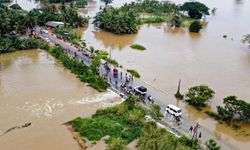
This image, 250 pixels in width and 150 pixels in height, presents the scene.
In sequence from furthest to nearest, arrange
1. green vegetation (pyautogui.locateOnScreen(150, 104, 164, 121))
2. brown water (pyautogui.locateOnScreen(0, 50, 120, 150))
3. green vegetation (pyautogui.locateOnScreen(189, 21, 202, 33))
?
1. green vegetation (pyautogui.locateOnScreen(189, 21, 202, 33))
2. green vegetation (pyautogui.locateOnScreen(150, 104, 164, 121))
3. brown water (pyautogui.locateOnScreen(0, 50, 120, 150))

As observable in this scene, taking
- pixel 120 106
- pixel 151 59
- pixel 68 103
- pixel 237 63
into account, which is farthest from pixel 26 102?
pixel 237 63

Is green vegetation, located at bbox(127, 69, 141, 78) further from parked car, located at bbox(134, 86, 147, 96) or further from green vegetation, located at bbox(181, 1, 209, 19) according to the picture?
green vegetation, located at bbox(181, 1, 209, 19)

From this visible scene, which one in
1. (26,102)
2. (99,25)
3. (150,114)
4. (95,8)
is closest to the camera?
(150,114)

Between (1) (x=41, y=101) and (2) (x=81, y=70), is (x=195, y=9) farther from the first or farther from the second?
(1) (x=41, y=101)

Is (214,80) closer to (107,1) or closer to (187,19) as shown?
(187,19)

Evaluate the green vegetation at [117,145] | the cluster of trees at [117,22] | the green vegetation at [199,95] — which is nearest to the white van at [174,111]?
the green vegetation at [199,95]

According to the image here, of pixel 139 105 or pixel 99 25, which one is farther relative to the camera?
pixel 99 25

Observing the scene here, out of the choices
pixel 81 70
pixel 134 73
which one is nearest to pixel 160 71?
pixel 134 73

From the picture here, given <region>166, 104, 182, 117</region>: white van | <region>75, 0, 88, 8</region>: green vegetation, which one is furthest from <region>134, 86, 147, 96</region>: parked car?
<region>75, 0, 88, 8</region>: green vegetation
